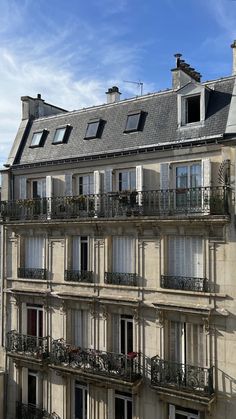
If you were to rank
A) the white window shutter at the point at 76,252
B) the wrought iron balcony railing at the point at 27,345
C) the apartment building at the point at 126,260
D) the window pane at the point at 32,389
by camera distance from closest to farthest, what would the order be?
the apartment building at the point at 126,260 < the white window shutter at the point at 76,252 < the wrought iron balcony railing at the point at 27,345 < the window pane at the point at 32,389

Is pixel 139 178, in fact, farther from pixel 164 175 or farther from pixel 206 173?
pixel 206 173

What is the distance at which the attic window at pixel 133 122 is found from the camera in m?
17.0

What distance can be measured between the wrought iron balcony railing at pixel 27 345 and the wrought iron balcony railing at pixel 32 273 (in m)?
2.46

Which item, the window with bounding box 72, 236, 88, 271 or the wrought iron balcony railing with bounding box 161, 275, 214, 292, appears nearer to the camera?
the wrought iron balcony railing with bounding box 161, 275, 214, 292

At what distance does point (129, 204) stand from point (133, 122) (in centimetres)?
366

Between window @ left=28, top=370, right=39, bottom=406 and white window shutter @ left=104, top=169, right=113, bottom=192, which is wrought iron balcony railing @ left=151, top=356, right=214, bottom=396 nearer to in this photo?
window @ left=28, top=370, right=39, bottom=406

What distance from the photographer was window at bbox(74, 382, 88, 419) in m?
16.8

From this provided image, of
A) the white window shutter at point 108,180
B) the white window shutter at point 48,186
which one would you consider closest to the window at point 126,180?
the white window shutter at point 108,180

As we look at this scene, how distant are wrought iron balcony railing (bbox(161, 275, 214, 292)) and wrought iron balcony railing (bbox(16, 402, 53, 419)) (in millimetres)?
7712

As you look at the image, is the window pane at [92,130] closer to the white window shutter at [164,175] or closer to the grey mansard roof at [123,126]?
the grey mansard roof at [123,126]

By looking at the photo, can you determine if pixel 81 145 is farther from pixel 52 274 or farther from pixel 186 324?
pixel 186 324

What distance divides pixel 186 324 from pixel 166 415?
3.26 metres

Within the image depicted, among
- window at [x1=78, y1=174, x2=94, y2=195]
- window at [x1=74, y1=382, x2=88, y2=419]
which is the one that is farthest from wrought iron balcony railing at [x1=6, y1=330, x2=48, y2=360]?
window at [x1=78, y1=174, x2=94, y2=195]

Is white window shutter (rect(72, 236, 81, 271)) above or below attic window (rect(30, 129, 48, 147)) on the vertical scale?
below
